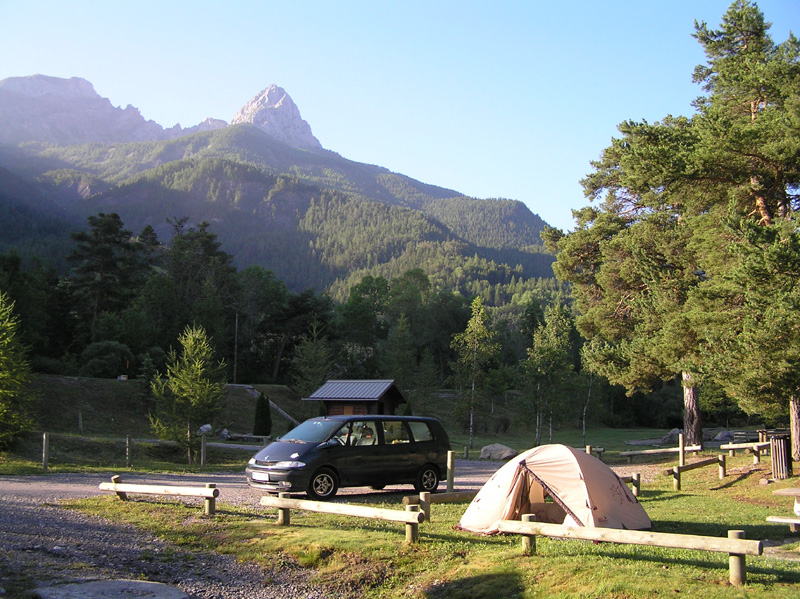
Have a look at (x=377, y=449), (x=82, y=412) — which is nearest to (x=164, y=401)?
(x=82, y=412)

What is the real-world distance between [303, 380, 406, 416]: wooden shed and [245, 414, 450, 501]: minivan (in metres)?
18.3

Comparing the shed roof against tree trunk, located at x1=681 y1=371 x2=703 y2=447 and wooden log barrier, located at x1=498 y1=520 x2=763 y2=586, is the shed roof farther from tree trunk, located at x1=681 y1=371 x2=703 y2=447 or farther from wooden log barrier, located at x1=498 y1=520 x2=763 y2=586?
wooden log barrier, located at x1=498 y1=520 x2=763 y2=586

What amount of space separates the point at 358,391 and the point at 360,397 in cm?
63

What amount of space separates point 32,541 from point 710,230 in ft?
62.4

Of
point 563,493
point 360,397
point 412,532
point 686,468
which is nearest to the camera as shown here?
point 412,532

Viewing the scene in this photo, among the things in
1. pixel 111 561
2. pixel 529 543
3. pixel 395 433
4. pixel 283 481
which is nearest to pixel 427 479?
pixel 395 433

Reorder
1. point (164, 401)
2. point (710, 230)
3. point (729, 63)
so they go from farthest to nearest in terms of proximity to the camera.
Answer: point (164, 401) < point (729, 63) < point (710, 230)

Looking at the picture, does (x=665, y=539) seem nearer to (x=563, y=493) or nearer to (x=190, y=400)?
(x=563, y=493)

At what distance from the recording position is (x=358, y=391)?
34.5m

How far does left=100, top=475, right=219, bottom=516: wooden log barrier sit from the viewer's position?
453 inches

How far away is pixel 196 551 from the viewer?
31.7 feet

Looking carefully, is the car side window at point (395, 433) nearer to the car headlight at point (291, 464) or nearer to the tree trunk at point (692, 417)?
the car headlight at point (291, 464)

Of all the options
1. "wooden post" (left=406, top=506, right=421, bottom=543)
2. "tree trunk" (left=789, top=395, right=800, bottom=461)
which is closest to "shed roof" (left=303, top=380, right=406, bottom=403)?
"tree trunk" (left=789, top=395, right=800, bottom=461)

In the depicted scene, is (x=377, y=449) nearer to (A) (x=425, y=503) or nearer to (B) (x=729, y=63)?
(A) (x=425, y=503)
